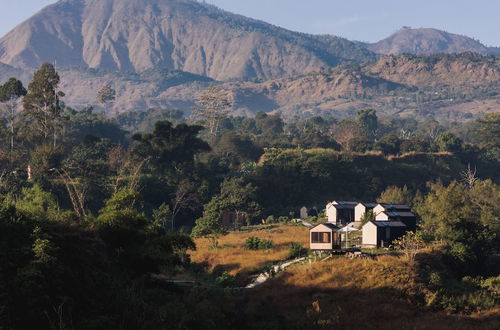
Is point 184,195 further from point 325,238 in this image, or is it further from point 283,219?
point 325,238

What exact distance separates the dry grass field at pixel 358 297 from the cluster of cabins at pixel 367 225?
188 inches

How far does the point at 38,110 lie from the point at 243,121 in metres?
103

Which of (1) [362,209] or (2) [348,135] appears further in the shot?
(2) [348,135]

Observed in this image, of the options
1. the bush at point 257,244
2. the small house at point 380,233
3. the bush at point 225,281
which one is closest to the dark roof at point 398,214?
the small house at point 380,233

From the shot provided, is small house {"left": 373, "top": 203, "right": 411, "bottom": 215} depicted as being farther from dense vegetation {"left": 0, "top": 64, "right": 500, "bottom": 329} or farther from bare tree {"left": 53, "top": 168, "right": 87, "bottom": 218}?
bare tree {"left": 53, "top": 168, "right": 87, "bottom": 218}

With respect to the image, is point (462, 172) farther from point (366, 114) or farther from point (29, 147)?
point (29, 147)

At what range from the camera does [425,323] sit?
4072 cm

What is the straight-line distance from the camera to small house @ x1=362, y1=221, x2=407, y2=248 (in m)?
60.2

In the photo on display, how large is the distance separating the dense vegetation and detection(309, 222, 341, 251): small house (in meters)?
2.06

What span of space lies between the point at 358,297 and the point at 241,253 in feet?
58.4

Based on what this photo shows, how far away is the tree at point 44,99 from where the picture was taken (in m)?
95.4

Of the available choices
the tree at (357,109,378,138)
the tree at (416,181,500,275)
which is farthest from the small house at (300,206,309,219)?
the tree at (357,109,378,138)

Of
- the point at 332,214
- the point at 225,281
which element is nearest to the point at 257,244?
the point at 225,281

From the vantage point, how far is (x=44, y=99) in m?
96.6
